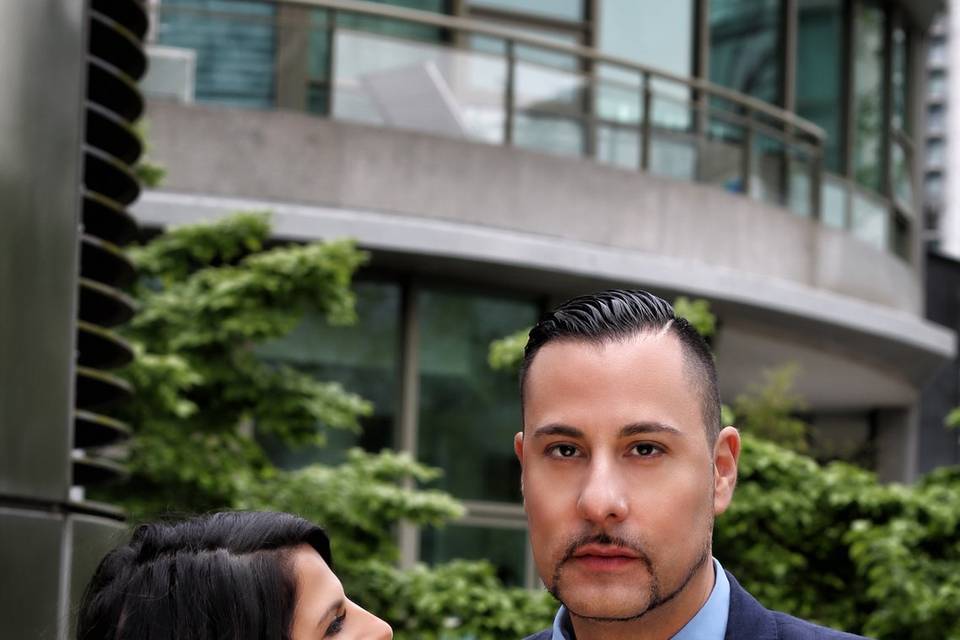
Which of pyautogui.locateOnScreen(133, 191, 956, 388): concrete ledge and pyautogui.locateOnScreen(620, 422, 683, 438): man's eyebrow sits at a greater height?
pyautogui.locateOnScreen(133, 191, 956, 388): concrete ledge

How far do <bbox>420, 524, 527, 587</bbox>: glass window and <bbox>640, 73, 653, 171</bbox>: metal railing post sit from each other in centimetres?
400

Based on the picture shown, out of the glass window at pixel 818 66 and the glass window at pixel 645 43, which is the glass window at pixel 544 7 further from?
the glass window at pixel 818 66

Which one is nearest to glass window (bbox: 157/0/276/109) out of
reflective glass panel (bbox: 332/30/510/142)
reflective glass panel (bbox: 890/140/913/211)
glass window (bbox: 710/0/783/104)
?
reflective glass panel (bbox: 332/30/510/142)

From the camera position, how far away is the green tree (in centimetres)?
1094

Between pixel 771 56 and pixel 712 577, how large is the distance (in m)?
18.7

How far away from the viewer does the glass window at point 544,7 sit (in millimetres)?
18359

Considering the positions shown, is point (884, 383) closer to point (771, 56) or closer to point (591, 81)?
point (771, 56)

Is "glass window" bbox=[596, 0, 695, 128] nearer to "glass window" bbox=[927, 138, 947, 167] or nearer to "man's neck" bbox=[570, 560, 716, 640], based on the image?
"man's neck" bbox=[570, 560, 716, 640]

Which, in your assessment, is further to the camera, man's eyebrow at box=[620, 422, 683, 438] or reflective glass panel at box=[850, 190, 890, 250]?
reflective glass panel at box=[850, 190, 890, 250]

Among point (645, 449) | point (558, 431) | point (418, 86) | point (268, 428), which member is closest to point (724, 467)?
point (645, 449)

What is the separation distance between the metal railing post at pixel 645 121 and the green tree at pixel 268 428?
7.17 metres

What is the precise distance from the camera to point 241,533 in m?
3.16

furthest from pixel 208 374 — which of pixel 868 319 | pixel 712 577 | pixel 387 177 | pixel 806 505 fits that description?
pixel 868 319

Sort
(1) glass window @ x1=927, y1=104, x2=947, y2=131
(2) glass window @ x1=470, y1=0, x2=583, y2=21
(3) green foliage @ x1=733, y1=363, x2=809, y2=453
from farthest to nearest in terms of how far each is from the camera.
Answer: (1) glass window @ x1=927, y1=104, x2=947, y2=131 < (2) glass window @ x1=470, y1=0, x2=583, y2=21 < (3) green foliage @ x1=733, y1=363, x2=809, y2=453
